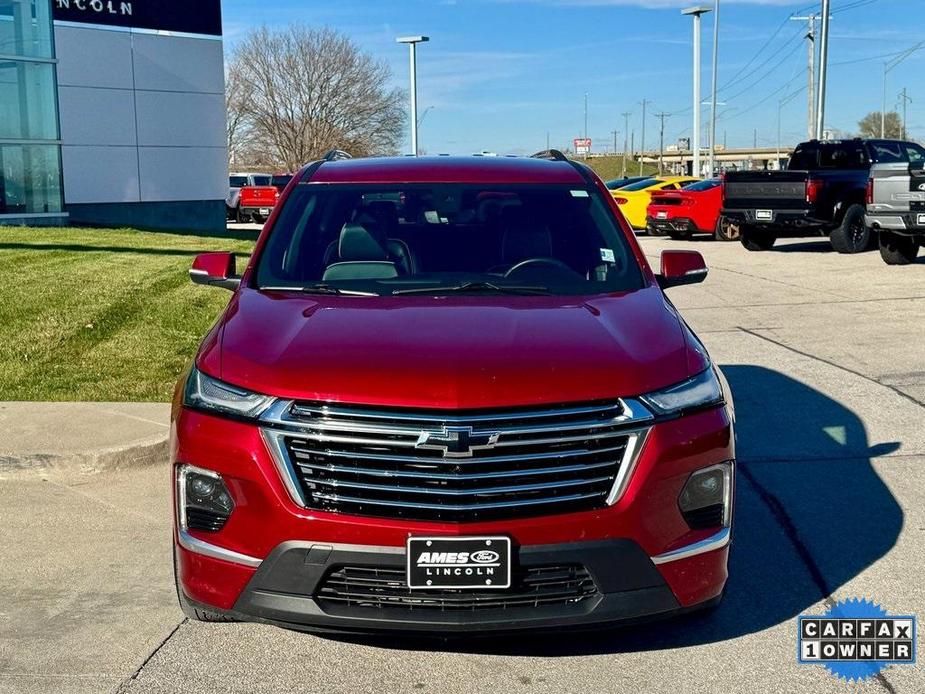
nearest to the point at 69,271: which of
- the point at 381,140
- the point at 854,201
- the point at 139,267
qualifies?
the point at 139,267

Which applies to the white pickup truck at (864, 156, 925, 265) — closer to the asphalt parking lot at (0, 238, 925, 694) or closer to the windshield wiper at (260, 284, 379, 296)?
the asphalt parking lot at (0, 238, 925, 694)

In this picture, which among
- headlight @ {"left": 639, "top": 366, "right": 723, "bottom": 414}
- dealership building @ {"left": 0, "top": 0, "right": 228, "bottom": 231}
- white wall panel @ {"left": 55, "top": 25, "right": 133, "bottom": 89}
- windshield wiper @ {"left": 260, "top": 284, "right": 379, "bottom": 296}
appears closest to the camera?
headlight @ {"left": 639, "top": 366, "right": 723, "bottom": 414}

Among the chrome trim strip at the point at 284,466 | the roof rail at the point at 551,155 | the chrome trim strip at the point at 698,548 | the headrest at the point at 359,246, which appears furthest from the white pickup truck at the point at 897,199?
the chrome trim strip at the point at 284,466

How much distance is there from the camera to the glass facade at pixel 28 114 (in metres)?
25.2

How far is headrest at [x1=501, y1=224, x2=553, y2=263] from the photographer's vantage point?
16.5ft

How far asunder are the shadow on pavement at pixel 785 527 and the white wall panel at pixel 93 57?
77.2 feet

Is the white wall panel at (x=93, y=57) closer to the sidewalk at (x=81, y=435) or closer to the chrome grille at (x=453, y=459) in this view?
the sidewalk at (x=81, y=435)

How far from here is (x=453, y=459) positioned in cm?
341

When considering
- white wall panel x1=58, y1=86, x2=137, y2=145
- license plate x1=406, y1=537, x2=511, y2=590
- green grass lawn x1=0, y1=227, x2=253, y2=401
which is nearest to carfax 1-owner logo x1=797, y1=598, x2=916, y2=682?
license plate x1=406, y1=537, x2=511, y2=590

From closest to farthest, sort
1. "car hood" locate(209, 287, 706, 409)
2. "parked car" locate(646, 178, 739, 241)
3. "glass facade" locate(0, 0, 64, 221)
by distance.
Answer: "car hood" locate(209, 287, 706, 409) → "glass facade" locate(0, 0, 64, 221) → "parked car" locate(646, 178, 739, 241)

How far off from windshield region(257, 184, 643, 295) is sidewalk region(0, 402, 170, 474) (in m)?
1.95

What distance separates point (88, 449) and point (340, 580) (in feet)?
10.7

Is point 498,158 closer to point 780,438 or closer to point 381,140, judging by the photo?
point 780,438

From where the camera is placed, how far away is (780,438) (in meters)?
6.90
